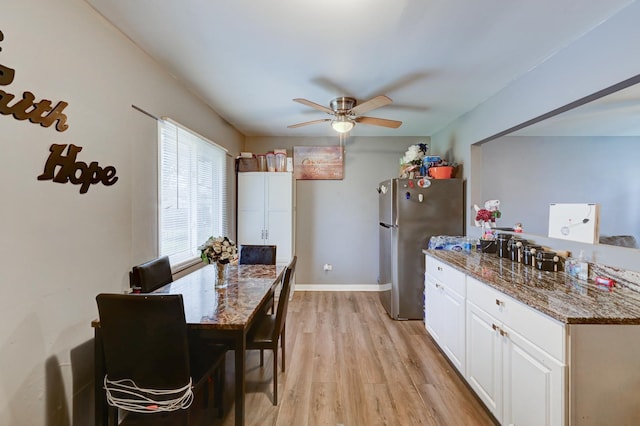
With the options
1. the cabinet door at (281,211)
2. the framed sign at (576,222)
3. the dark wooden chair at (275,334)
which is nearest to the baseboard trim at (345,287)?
the cabinet door at (281,211)

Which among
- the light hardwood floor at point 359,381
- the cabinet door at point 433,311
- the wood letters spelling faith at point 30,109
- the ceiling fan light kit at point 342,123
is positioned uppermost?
the ceiling fan light kit at point 342,123

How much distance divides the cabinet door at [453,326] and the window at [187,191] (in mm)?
2487

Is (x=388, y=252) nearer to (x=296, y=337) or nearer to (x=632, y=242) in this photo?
(x=296, y=337)

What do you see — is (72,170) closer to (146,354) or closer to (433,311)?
(146,354)

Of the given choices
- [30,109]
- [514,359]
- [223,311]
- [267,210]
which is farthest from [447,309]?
[30,109]

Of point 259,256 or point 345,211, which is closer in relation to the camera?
point 259,256

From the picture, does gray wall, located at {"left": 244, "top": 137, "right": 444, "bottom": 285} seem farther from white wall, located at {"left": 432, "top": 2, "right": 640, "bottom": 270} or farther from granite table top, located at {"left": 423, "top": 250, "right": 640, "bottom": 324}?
granite table top, located at {"left": 423, "top": 250, "right": 640, "bottom": 324}

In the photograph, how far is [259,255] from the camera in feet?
9.84

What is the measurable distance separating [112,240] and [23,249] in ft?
1.70

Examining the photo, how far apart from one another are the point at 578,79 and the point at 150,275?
318 cm

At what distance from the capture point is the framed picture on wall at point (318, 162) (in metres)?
4.35

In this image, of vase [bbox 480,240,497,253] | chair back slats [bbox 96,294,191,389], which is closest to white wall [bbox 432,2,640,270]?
vase [bbox 480,240,497,253]

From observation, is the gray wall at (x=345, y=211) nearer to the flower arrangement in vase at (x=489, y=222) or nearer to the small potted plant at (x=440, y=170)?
the small potted plant at (x=440, y=170)

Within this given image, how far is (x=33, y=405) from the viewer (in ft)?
4.17
